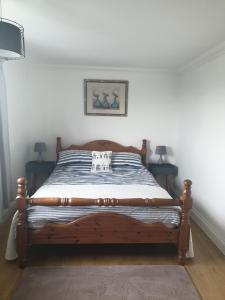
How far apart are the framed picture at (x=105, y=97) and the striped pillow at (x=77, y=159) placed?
0.77 metres

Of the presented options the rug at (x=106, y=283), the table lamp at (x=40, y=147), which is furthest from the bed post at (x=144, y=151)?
the rug at (x=106, y=283)

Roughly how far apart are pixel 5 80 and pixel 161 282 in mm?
2984

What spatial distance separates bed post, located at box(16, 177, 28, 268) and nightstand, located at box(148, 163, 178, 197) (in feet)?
7.48

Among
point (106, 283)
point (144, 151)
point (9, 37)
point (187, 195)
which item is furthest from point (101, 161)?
point (9, 37)

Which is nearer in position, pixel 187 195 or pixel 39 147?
pixel 187 195

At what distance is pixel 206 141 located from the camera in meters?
3.05

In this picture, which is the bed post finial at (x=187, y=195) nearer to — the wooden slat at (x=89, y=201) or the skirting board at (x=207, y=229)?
the wooden slat at (x=89, y=201)

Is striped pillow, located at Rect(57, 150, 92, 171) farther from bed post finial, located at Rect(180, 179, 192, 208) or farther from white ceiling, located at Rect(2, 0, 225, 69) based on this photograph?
bed post finial, located at Rect(180, 179, 192, 208)

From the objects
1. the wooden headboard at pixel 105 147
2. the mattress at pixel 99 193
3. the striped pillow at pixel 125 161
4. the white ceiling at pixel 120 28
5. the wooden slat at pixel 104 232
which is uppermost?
the white ceiling at pixel 120 28

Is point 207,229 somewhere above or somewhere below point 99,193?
below

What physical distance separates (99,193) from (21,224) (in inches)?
32.4

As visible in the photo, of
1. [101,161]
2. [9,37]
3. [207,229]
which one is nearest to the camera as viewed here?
[9,37]

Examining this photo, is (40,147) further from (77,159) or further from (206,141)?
(206,141)

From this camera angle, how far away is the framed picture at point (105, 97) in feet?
13.2
